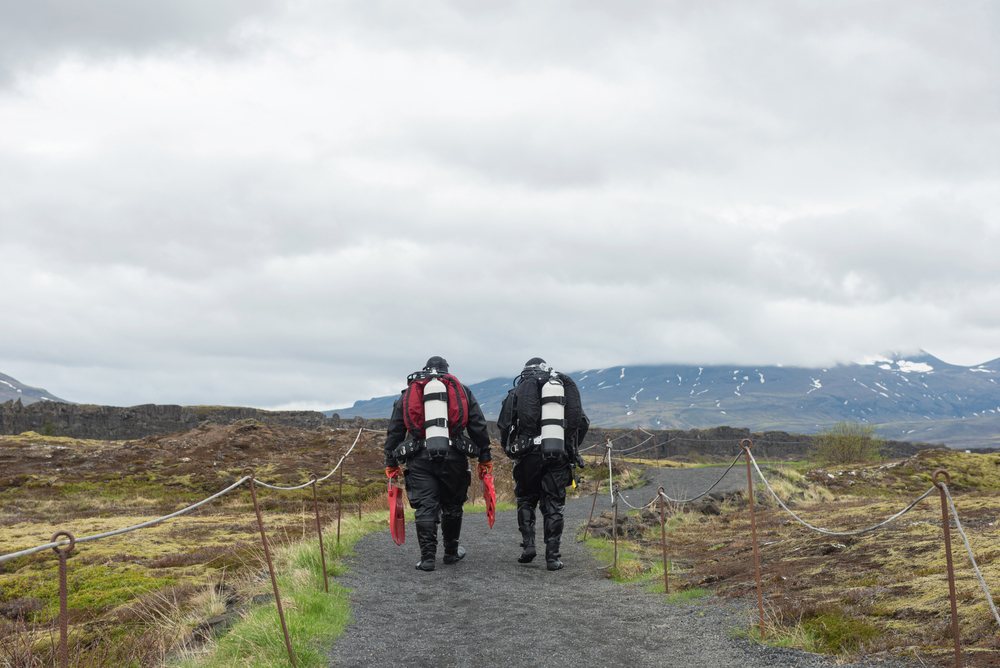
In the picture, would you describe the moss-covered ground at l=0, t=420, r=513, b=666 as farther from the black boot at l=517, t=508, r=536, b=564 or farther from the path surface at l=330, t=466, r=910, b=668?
the black boot at l=517, t=508, r=536, b=564

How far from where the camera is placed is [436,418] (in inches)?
321

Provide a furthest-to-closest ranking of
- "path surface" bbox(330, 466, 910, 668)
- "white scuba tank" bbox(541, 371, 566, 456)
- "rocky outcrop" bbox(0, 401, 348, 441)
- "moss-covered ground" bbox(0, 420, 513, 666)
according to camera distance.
Result: "rocky outcrop" bbox(0, 401, 348, 441) → "white scuba tank" bbox(541, 371, 566, 456) → "moss-covered ground" bbox(0, 420, 513, 666) → "path surface" bbox(330, 466, 910, 668)

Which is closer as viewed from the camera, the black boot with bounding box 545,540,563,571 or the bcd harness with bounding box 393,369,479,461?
the bcd harness with bounding box 393,369,479,461

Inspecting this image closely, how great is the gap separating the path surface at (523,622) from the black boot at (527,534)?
14 cm

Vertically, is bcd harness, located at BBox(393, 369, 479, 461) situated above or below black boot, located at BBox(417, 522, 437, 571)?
above

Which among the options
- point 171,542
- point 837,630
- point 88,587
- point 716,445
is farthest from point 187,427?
point 837,630

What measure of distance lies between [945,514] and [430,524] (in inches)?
Result: 228

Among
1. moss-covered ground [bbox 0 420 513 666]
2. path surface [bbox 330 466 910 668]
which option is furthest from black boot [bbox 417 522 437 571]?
moss-covered ground [bbox 0 420 513 666]

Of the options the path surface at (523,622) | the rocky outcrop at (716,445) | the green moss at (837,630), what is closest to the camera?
the green moss at (837,630)

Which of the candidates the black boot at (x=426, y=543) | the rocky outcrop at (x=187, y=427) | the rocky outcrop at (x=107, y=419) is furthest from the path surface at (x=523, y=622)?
the rocky outcrop at (x=107, y=419)

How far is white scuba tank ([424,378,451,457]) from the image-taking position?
26.6ft

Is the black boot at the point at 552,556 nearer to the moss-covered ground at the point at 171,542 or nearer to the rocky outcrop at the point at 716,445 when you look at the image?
the moss-covered ground at the point at 171,542

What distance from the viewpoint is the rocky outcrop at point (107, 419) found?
156 feet

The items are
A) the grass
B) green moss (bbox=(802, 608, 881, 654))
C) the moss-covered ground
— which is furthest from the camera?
the moss-covered ground
